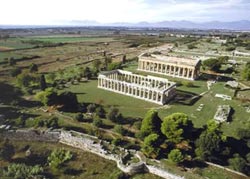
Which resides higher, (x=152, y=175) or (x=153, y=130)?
(x=153, y=130)

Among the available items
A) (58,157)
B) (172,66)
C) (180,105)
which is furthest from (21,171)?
(172,66)

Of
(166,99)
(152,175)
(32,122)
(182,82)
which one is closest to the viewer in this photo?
(152,175)

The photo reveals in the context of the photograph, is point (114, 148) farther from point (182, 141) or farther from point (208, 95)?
point (208, 95)

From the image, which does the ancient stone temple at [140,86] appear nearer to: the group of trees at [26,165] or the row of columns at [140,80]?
the row of columns at [140,80]

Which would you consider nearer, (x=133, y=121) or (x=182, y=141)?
(x=182, y=141)

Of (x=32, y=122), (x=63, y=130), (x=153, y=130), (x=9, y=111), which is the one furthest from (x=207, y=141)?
(x=9, y=111)

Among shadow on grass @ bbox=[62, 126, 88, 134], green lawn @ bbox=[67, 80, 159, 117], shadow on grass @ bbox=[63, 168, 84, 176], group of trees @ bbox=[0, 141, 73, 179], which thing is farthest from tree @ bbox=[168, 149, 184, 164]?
green lawn @ bbox=[67, 80, 159, 117]
